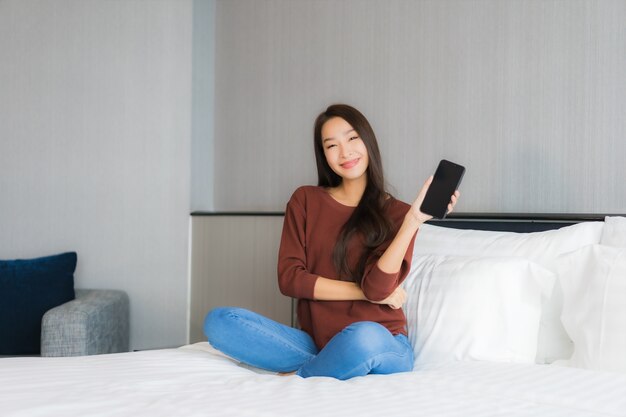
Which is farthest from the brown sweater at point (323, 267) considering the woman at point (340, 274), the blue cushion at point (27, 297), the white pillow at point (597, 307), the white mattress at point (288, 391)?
the blue cushion at point (27, 297)

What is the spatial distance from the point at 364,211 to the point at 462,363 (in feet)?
1.85

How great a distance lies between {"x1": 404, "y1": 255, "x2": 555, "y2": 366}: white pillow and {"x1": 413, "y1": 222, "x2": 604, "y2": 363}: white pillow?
0.18ft

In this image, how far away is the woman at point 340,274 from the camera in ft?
5.96

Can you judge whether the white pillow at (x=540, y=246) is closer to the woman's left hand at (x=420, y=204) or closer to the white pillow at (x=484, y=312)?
the white pillow at (x=484, y=312)

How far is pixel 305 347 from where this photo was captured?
6.69 feet

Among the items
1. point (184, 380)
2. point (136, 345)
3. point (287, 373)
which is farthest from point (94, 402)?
point (136, 345)

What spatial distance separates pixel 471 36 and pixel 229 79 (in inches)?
59.0

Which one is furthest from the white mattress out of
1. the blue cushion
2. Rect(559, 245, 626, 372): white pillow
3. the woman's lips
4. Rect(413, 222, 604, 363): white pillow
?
the blue cushion

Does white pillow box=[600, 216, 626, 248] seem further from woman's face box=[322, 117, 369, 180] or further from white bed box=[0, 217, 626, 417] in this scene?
woman's face box=[322, 117, 369, 180]

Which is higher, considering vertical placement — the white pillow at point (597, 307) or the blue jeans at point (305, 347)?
the white pillow at point (597, 307)

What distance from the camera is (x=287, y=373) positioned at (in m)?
2.00

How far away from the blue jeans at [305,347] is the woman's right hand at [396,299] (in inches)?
3.5

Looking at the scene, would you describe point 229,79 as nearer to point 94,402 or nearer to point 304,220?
point 304,220

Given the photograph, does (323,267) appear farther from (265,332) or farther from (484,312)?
Answer: (484,312)
